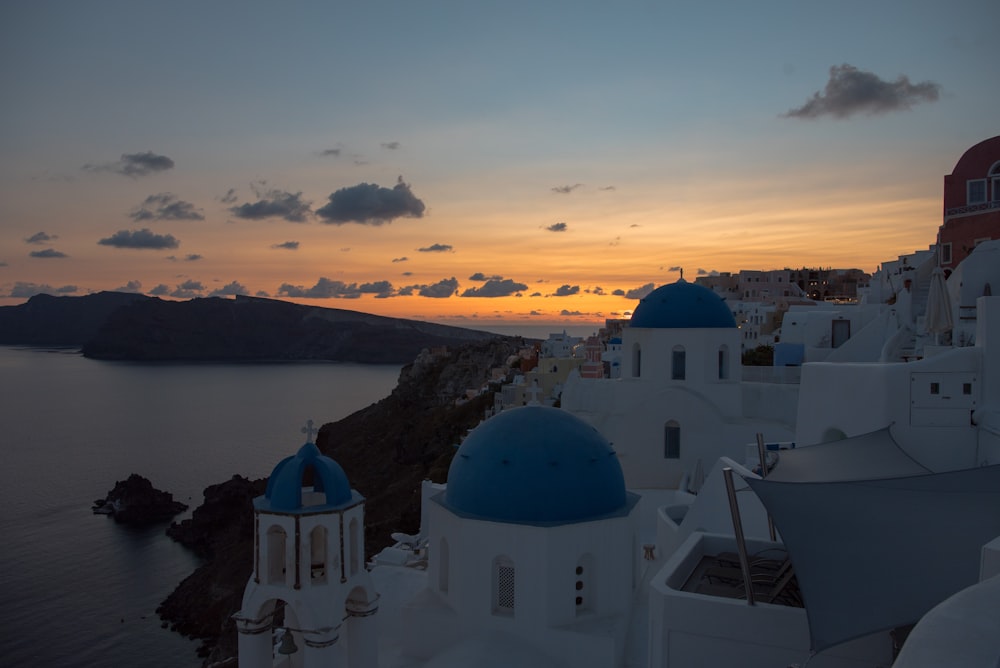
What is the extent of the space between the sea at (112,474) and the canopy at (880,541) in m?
27.0

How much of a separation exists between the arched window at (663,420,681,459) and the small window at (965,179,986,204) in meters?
8.80

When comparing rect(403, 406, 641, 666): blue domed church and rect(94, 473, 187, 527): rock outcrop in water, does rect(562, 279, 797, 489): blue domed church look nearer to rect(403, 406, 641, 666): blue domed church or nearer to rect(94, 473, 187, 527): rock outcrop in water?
rect(403, 406, 641, 666): blue domed church

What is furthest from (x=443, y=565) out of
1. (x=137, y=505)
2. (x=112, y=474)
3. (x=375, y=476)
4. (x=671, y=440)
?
(x=112, y=474)

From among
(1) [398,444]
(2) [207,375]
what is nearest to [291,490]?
(1) [398,444]

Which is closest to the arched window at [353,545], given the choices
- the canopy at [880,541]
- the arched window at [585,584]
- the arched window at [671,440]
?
the arched window at [585,584]

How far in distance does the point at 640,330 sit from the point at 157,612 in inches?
1016

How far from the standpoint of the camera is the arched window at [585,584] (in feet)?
32.9

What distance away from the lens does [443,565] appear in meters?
10.8

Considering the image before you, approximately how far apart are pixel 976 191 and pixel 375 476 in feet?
130

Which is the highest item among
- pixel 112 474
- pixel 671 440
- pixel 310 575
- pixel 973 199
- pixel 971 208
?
pixel 973 199

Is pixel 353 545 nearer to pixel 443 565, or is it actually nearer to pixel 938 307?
pixel 443 565

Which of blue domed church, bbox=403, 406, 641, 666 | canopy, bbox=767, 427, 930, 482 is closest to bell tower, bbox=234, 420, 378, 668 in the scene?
blue domed church, bbox=403, 406, 641, 666

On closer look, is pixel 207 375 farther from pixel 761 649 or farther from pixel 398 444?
pixel 761 649

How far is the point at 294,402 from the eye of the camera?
10000 centimetres
